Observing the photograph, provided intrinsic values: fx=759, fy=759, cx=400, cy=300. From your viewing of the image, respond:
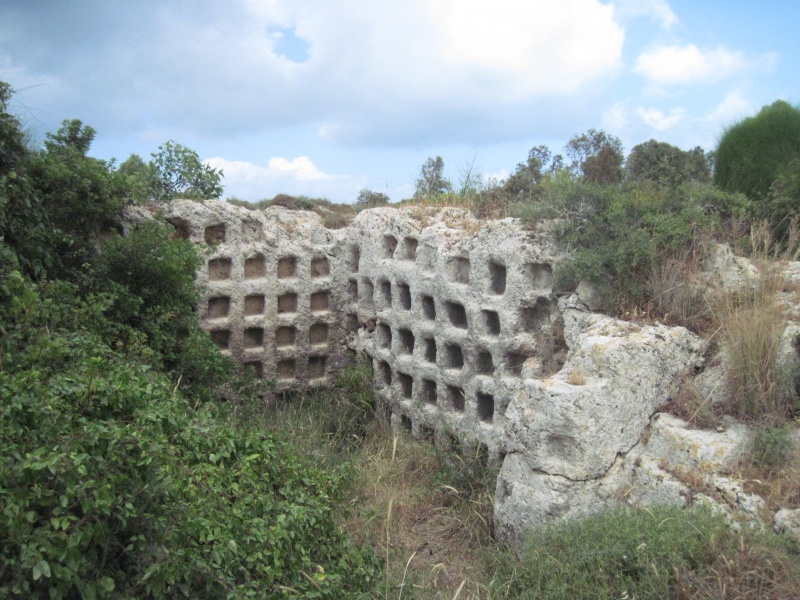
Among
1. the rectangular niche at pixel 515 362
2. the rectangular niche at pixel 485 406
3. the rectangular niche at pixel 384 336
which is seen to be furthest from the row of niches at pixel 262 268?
the rectangular niche at pixel 515 362

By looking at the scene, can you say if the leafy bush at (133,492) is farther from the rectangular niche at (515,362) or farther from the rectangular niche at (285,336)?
the rectangular niche at (285,336)

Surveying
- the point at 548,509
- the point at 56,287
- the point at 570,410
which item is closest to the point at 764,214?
the point at 570,410

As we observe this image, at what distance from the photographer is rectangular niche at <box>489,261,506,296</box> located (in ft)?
21.0

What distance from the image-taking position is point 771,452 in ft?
14.5

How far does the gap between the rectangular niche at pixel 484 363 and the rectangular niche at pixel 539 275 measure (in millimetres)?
788

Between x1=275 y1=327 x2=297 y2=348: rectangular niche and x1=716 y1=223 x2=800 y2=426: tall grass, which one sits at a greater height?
x1=716 y1=223 x2=800 y2=426: tall grass

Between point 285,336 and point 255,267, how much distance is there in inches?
34.2

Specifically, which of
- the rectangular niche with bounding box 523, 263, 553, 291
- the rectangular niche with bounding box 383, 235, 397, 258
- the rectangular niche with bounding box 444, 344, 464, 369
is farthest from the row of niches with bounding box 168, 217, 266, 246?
the rectangular niche with bounding box 523, 263, 553, 291

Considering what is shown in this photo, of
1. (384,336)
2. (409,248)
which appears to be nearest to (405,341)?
(384,336)

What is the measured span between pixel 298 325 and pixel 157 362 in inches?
85.1

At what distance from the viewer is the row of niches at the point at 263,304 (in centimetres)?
815

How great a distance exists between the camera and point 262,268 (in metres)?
8.30

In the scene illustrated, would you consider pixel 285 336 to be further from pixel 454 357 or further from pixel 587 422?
pixel 587 422

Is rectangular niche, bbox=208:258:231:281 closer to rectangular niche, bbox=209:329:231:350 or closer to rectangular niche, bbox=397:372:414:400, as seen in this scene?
rectangular niche, bbox=209:329:231:350
